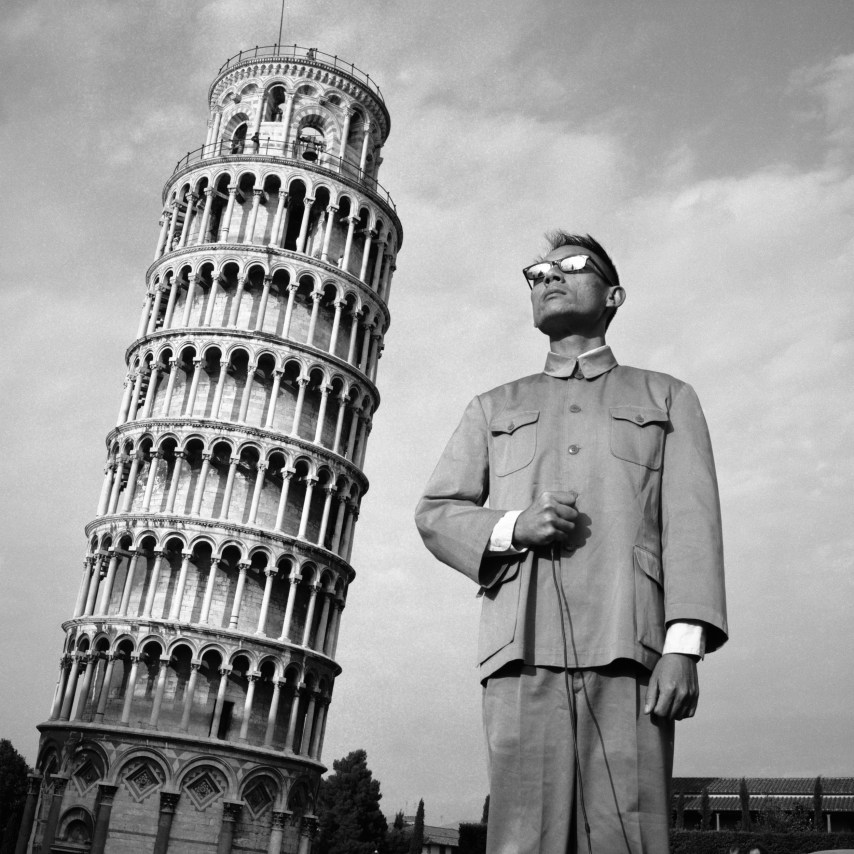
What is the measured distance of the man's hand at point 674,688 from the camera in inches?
134

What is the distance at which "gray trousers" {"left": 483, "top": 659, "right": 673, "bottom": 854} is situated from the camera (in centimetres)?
343

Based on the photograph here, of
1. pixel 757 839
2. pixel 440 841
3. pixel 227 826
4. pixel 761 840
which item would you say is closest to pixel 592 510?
pixel 227 826

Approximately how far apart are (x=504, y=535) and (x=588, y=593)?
0.34 metres

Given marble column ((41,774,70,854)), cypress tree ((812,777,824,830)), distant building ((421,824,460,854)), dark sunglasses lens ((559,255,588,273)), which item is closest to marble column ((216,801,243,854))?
marble column ((41,774,70,854))

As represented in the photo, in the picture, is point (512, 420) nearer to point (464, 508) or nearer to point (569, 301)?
point (464, 508)

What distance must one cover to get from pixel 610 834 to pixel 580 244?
2.29 meters

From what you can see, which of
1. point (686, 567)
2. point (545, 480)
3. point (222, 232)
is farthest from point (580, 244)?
point (222, 232)

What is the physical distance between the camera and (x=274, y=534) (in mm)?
37000

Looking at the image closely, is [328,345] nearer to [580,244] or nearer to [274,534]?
[274,534]

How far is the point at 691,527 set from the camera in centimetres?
367

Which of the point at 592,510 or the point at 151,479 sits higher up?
the point at 151,479

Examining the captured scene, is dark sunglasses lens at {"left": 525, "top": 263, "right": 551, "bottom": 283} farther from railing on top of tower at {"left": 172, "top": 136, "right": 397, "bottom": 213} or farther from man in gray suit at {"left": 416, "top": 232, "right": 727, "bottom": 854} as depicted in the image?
railing on top of tower at {"left": 172, "top": 136, "right": 397, "bottom": 213}

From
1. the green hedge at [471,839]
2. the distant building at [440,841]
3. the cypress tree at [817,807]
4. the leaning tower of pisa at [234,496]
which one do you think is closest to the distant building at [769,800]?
the cypress tree at [817,807]

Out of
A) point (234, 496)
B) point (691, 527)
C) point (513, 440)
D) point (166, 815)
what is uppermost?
point (234, 496)
